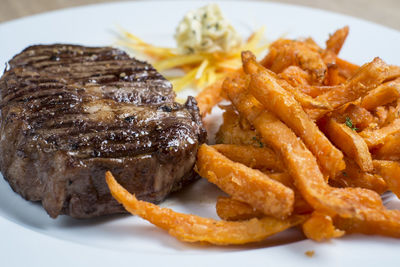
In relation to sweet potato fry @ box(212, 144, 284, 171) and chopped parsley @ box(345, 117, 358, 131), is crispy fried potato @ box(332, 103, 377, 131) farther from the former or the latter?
sweet potato fry @ box(212, 144, 284, 171)

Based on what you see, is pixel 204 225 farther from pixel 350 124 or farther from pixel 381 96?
pixel 381 96

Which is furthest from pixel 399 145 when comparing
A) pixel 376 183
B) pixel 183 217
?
pixel 183 217

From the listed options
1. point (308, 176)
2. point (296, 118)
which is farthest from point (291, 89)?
point (308, 176)

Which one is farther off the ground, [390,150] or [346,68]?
[346,68]

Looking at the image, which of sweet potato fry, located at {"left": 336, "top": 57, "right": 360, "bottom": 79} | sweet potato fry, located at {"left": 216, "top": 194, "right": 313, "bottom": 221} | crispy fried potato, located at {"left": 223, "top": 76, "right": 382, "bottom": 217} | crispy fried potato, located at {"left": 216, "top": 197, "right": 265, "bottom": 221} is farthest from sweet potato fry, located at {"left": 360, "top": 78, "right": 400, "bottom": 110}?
crispy fried potato, located at {"left": 216, "top": 197, "right": 265, "bottom": 221}

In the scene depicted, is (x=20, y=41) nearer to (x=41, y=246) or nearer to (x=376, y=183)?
(x=41, y=246)

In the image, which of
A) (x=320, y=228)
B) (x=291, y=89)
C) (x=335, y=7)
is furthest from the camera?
(x=335, y=7)

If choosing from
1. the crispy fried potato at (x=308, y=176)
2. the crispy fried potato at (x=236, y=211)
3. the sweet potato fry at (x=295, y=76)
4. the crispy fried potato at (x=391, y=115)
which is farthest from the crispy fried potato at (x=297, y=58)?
the crispy fried potato at (x=236, y=211)
